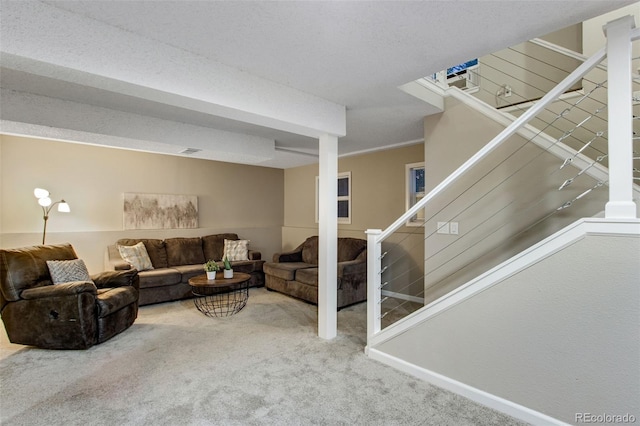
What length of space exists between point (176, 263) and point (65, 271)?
193 cm

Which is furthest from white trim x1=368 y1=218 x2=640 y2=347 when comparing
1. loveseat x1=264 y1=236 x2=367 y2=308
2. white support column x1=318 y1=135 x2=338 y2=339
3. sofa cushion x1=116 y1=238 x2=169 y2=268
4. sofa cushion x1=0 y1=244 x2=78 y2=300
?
sofa cushion x1=116 y1=238 x2=169 y2=268

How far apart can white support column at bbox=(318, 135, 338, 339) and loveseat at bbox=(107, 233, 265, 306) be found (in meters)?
2.54

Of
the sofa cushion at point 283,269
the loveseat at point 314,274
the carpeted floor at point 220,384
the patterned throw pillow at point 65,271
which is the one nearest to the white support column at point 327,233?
the carpeted floor at point 220,384

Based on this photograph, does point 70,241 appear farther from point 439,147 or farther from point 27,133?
point 439,147

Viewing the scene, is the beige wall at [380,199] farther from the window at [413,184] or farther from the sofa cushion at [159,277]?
the sofa cushion at [159,277]

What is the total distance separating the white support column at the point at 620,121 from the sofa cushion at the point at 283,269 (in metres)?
3.85

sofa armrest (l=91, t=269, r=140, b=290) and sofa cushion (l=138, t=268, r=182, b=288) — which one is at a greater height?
sofa armrest (l=91, t=269, r=140, b=290)

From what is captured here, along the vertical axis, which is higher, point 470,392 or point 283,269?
point 283,269

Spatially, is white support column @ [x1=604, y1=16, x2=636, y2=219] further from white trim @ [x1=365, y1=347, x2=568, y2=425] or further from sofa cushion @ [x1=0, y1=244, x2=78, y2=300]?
sofa cushion @ [x1=0, y1=244, x2=78, y2=300]

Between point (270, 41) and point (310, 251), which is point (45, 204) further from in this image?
point (270, 41)

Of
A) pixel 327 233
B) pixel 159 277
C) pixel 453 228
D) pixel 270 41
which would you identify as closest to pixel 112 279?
pixel 159 277

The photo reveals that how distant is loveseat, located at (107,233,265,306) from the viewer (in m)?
4.61

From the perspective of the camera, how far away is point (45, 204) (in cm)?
424

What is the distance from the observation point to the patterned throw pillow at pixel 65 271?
3406 millimetres
